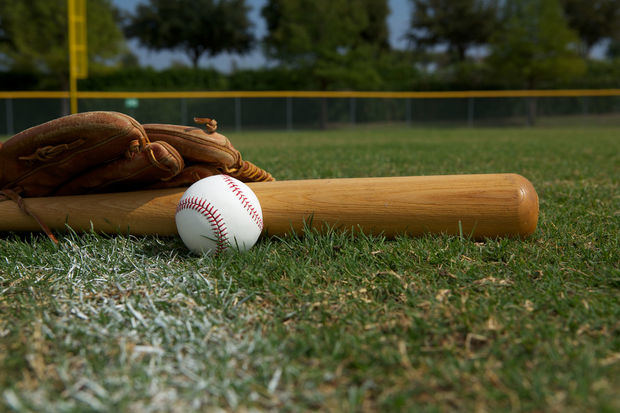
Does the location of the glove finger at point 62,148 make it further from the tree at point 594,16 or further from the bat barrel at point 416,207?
the tree at point 594,16

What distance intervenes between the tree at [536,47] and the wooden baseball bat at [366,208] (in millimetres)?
25669

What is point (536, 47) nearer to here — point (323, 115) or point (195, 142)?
point (323, 115)

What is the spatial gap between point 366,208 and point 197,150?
0.91 metres

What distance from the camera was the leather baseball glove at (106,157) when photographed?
7.98 feet

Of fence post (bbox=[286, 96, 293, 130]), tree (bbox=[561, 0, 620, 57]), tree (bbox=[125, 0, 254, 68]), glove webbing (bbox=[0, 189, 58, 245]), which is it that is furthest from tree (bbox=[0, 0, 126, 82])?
tree (bbox=[561, 0, 620, 57])

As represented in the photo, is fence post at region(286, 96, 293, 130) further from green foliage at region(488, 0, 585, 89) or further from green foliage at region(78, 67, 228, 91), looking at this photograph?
green foliage at region(488, 0, 585, 89)

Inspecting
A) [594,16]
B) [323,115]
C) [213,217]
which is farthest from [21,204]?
[594,16]

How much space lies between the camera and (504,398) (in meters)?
1.21

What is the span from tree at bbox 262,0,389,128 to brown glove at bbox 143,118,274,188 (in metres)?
24.0

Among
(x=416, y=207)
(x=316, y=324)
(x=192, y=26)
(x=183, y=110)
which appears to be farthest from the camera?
(x=192, y=26)

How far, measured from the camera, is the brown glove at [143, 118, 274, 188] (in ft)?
8.34

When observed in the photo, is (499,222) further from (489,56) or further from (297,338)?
(489,56)

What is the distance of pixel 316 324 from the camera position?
1631 mm

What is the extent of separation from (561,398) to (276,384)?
698 mm
